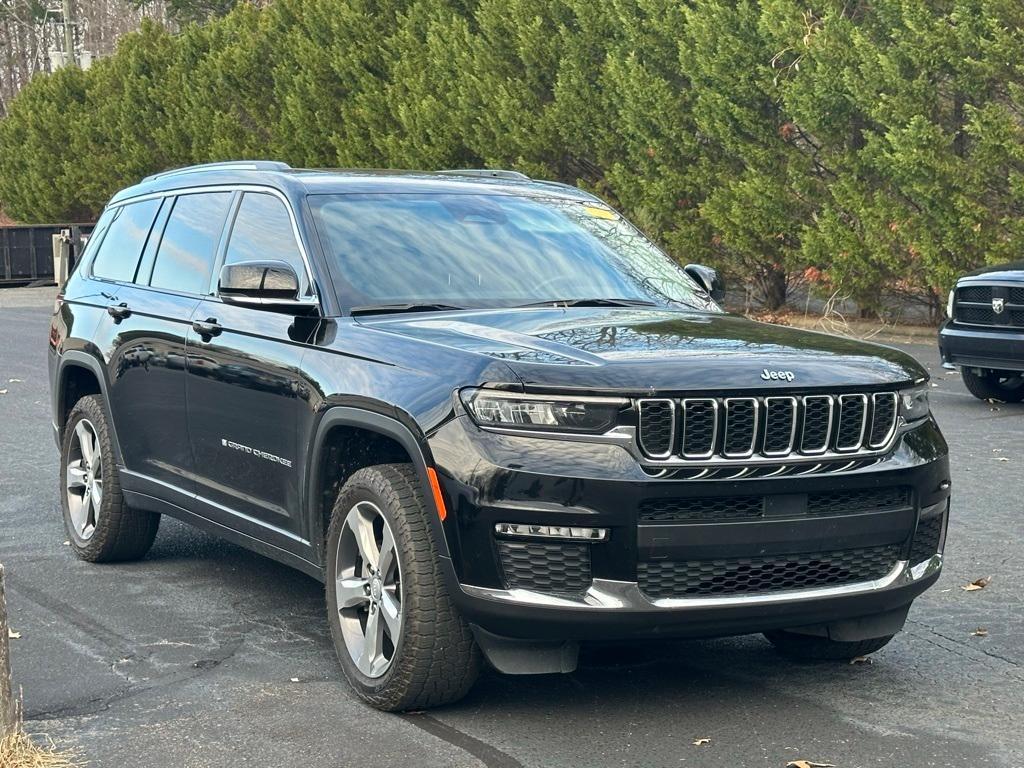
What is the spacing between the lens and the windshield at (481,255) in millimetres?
6062

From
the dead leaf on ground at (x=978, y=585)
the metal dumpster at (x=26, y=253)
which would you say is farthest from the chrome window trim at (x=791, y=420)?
the metal dumpster at (x=26, y=253)

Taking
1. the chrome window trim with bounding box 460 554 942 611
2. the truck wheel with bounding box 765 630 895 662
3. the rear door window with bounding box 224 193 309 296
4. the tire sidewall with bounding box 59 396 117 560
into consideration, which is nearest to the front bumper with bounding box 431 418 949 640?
the chrome window trim with bounding box 460 554 942 611

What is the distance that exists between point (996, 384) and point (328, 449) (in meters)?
9.64

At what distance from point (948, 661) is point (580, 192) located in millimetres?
2656

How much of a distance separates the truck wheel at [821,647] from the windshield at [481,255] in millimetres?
1428

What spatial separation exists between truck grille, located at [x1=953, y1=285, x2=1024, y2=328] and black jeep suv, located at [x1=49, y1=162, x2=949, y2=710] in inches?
285

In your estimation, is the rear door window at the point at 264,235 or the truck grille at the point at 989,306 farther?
the truck grille at the point at 989,306

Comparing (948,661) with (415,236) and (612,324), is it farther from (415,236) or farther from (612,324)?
(415,236)

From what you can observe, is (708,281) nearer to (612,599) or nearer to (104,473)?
(612,599)

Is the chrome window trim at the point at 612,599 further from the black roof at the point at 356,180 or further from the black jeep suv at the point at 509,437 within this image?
the black roof at the point at 356,180

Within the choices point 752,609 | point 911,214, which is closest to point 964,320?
point 911,214

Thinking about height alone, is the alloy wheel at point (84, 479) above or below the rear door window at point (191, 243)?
below

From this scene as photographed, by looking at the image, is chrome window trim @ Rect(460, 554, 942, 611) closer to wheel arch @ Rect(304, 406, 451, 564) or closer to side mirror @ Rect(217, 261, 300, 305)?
wheel arch @ Rect(304, 406, 451, 564)

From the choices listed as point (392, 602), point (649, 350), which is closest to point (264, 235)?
point (392, 602)
